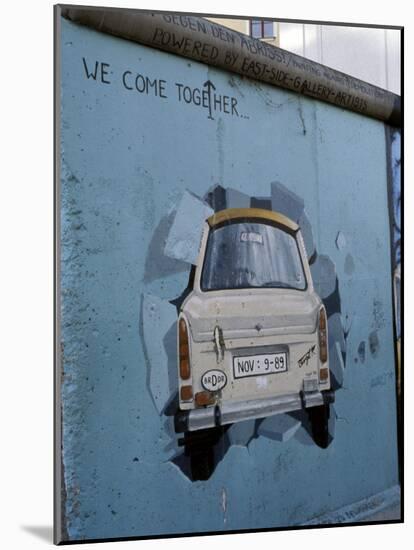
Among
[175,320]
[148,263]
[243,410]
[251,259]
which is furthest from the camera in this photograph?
[251,259]

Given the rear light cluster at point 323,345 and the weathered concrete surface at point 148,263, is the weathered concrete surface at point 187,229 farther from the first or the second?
the rear light cluster at point 323,345

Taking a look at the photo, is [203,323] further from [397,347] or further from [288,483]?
[397,347]

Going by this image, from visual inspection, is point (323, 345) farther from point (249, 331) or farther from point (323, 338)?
point (249, 331)

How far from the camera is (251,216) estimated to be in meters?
6.59

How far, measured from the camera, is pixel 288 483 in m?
6.69

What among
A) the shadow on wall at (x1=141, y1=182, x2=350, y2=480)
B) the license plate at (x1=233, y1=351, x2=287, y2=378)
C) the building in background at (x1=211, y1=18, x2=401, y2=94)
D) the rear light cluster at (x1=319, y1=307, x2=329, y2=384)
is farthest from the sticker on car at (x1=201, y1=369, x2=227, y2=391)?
the building in background at (x1=211, y1=18, x2=401, y2=94)

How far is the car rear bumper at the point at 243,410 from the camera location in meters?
6.17

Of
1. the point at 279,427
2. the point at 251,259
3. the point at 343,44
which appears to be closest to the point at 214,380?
the point at 279,427

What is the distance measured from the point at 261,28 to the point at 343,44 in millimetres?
700

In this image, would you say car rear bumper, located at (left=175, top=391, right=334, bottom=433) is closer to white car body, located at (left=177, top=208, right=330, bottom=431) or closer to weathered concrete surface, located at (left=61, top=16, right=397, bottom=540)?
white car body, located at (left=177, top=208, right=330, bottom=431)

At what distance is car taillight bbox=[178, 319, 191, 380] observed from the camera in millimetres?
6160

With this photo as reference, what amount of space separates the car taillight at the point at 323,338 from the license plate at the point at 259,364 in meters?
0.37

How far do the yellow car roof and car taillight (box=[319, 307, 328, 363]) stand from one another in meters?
0.62

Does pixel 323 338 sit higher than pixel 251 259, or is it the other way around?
pixel 251 259
